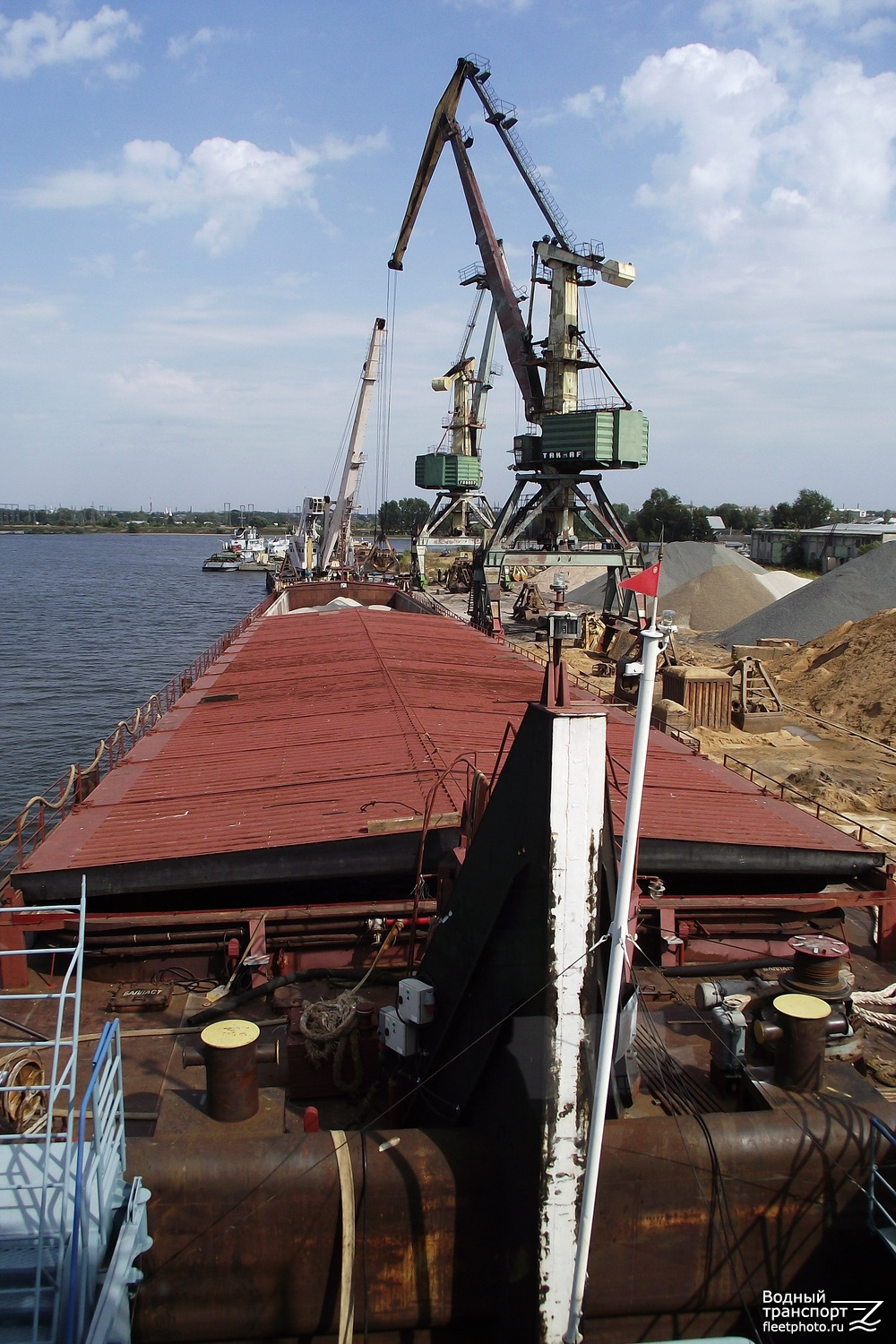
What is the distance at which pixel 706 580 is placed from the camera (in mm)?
52406

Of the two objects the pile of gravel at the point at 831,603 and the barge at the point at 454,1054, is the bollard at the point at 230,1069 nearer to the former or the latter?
the barge at the point at 454,1054

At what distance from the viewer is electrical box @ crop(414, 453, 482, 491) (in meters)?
66.6

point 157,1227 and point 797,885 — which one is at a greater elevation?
point 797,885

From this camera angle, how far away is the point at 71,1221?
561 centimetres

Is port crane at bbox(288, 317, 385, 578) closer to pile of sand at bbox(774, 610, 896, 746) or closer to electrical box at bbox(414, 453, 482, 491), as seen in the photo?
electrical box at bbox(414, 453, 482, 491)

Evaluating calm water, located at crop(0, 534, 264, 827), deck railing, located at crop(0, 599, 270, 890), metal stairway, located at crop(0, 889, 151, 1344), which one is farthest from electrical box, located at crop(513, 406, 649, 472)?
metal stairway, located at crop(0, 889, 151, 1344)

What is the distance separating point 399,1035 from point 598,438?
33.3 meters

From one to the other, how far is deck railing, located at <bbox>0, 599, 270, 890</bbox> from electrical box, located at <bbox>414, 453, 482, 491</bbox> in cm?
3003

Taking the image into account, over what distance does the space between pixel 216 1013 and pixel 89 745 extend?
22673 millimetres

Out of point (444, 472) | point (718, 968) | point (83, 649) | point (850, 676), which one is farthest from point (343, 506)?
point (718, 968)

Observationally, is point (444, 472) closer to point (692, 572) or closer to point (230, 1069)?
point (692, 572)

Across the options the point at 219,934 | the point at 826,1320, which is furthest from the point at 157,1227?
the point at 826,1320

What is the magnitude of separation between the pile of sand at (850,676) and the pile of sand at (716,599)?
14.4m

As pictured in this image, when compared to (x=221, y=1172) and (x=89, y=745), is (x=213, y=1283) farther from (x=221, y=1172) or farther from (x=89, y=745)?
(x=89, y=745)
